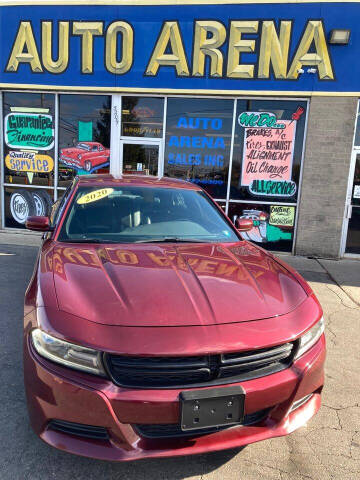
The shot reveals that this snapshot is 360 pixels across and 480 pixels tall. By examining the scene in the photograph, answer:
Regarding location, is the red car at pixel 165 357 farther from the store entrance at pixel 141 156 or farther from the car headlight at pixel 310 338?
the store entrance at pixel 141 156

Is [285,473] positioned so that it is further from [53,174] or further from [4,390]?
[53,174]

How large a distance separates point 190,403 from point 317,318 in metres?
0.96

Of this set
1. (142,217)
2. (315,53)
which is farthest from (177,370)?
(315,53)

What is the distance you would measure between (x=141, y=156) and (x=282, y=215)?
3.45 meters

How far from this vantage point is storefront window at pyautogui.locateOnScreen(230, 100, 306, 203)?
7887 millimetres

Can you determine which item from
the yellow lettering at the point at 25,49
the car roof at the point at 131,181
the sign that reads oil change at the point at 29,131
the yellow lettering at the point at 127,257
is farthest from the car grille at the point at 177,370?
the yellow lettering at the point at 25,49

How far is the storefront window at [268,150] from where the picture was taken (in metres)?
7.89

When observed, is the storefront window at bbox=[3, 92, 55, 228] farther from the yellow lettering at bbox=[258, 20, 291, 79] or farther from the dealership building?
the yellow lettering at bbox=[258, 20, 291, 79]

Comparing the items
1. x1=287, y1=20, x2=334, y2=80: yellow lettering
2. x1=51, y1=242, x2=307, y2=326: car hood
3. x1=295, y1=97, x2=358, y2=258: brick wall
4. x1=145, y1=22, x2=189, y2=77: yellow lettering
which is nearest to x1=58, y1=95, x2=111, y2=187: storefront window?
x1=145, y1=22, x2=189, y2=77: yellow lettering

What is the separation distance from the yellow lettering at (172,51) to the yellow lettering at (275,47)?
1607 millimetres

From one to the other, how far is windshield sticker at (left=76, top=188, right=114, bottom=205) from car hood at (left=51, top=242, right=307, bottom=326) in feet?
2.11

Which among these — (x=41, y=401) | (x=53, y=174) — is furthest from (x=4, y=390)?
(x=53, y=174)

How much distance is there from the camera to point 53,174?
8.97 m

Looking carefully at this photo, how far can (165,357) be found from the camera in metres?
1.79
